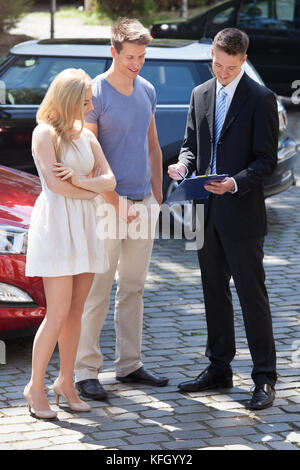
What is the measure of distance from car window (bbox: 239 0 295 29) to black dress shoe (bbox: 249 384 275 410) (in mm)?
12215

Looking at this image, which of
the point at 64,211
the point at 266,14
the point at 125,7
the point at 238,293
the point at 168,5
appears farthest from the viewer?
the point at 168,5

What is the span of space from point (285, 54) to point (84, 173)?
11972 millimetres

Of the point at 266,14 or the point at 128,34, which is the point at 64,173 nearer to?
the point at 128,34

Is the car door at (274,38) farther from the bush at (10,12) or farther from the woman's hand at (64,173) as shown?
the woman's hand at (64,173)

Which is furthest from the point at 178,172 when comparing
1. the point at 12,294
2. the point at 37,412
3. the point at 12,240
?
the point at 37,412

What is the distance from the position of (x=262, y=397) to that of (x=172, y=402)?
1.60ft

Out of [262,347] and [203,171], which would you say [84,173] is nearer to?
[203,171]

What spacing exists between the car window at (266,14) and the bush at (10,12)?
24.1ft

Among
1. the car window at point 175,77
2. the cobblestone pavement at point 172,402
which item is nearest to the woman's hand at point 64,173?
the cobblestone pavement at point 172,402

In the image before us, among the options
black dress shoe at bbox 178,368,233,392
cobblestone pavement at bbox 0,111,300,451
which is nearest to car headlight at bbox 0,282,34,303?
cobblestone pavement at bbox 0,111,300,451

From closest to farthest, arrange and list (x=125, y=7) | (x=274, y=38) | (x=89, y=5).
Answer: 1. (x=274, y=38)
2. (x=125, y=7)
3. (x=89, y=5)

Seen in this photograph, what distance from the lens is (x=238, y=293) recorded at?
191 inches
